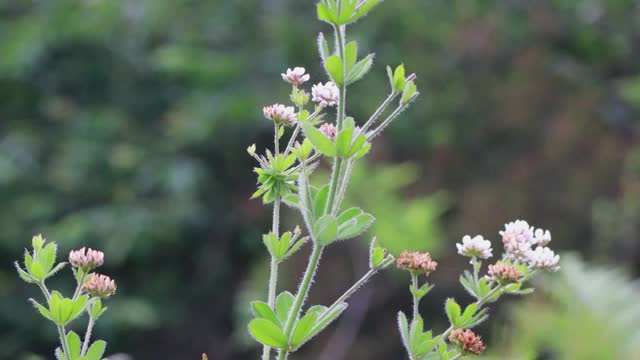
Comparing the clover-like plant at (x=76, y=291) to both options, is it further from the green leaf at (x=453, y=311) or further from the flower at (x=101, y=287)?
the green leaf at (x=453, y=311)

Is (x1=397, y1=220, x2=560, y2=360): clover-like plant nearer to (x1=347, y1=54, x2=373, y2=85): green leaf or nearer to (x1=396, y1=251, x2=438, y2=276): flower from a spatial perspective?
(x1=396, y1=251, x2=438, y2=276): flower

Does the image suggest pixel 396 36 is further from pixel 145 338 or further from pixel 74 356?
pixel 74 356

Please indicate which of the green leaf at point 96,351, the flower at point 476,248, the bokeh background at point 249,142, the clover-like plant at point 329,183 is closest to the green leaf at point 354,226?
the clover-like plant at point 329,183

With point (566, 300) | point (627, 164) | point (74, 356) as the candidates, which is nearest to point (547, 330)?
point (566, 300)

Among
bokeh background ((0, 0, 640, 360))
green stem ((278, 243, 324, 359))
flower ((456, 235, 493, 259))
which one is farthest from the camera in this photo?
bokeh background ((0, 0, 640, 360))

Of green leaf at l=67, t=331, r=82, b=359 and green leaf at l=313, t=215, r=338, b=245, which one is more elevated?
green leaf at l=313, t=215, r=338, b=245

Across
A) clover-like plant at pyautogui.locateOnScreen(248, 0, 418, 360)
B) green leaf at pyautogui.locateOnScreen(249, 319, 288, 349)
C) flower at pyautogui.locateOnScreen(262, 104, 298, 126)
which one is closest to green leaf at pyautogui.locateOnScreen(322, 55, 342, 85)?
clover-like plant at pyautogui.locateOnScreen(248, 0, 418, 360)
